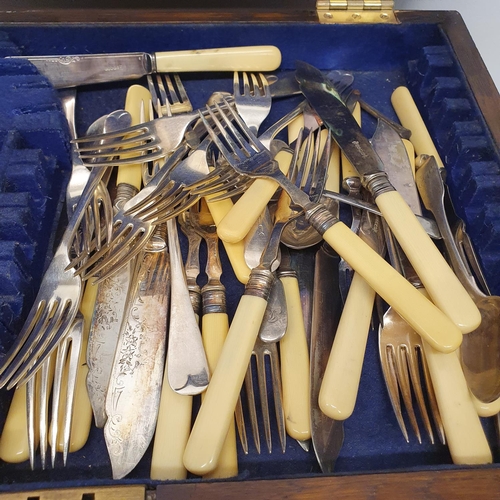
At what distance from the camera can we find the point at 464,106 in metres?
0.73

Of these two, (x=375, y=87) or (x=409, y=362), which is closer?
(x=409, y=362)

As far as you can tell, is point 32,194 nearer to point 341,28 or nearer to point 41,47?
point 41,47

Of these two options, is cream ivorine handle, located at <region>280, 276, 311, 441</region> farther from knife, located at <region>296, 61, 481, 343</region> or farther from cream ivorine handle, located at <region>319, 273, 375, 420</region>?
knife, located at <region>296, 61, 481, 343</region>

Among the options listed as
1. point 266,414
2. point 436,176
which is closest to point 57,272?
point 266,414

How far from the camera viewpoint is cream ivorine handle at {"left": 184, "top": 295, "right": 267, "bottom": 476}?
0.42 metres

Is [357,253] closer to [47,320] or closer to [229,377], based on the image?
[229,377]

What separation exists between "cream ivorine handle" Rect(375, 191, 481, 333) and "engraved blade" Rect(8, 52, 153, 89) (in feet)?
1.69

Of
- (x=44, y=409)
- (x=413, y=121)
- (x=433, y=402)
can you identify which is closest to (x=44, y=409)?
(x=44, y=409)

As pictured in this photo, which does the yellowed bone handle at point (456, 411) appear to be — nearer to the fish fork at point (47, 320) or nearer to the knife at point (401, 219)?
the knife at point (401, 219)

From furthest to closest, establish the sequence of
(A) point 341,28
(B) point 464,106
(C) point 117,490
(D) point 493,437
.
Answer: (A) point 341,28, (B) point 464,106, (D) point 493,437, (C) point 117,490

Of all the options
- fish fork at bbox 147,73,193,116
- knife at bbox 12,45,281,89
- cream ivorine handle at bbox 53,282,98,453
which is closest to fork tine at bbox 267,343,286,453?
cream ivorine handle at bbox 53,282,98,453

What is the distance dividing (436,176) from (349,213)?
0.14m

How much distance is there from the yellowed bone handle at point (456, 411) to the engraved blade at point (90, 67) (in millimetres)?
676

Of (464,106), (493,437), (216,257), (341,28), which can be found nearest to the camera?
(493,437)
